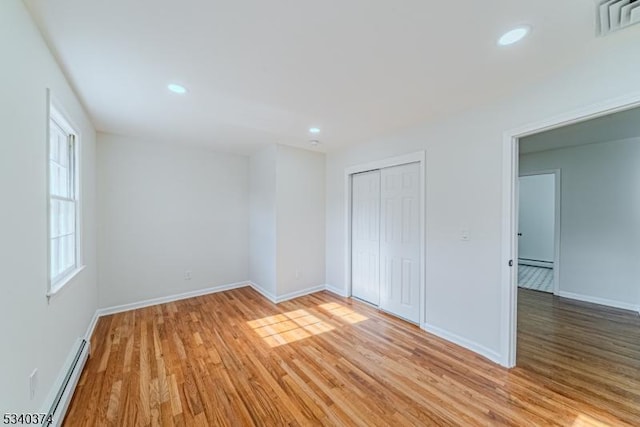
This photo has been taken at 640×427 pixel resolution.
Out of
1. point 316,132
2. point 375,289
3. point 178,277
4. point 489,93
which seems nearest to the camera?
point 489,93

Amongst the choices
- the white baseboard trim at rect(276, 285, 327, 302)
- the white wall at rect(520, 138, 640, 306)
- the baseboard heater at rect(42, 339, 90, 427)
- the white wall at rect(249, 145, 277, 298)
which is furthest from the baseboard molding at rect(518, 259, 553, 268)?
the baseboard heater at rect(42, 339, 90, 427)

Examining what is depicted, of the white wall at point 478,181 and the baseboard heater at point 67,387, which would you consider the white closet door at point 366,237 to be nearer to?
the white wall at point 478,181

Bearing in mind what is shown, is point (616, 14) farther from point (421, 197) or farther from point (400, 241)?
point (400, 241)

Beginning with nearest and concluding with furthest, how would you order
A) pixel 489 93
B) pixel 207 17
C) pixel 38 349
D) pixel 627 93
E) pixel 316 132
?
pixel 207 17, pixel 38 349, pixel 627 93, pixel 489 93, pixel 316 132

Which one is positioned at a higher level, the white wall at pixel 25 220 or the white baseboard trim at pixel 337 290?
the white wall at pixel 25 220

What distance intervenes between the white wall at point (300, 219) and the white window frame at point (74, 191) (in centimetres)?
233

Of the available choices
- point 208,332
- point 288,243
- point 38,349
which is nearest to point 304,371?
point 208,332

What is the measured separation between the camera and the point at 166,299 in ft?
13.0

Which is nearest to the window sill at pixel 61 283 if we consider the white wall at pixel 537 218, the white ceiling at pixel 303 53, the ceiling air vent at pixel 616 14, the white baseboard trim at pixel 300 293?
the white ceiling at pixel 303 53

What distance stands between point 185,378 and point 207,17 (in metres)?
2.71

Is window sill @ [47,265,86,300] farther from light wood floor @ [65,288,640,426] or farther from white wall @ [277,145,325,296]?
white wall @ [277,145,325,296]

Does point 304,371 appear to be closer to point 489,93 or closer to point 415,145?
point 415,145

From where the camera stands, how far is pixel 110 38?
5.22ft

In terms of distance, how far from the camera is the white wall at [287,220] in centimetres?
405
